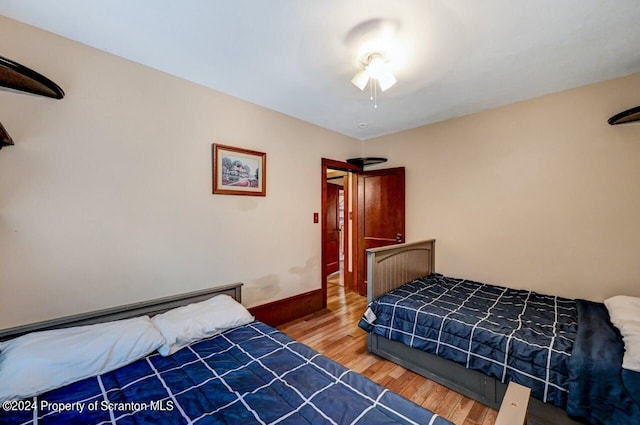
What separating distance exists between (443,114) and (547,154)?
1.13 meters

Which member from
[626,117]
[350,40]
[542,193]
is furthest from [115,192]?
[626,117]

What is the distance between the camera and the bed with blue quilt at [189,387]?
1062 mm

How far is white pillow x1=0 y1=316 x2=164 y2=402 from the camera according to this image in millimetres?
1186

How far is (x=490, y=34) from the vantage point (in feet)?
5.65

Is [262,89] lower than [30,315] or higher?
higher

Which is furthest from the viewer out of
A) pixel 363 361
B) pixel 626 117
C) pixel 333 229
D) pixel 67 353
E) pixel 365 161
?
pixel 333 229

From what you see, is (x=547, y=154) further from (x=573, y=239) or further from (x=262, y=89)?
(x=262, y=89)

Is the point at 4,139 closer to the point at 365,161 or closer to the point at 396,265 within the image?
the point at 396,265

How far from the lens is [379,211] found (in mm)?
3951

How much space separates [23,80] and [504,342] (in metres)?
3.25

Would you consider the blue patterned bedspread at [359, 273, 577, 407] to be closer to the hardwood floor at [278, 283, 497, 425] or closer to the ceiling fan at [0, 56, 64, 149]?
the hardwood floor at [278, 283, 497, 425]

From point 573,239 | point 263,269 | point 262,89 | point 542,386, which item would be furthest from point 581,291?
point 262,89

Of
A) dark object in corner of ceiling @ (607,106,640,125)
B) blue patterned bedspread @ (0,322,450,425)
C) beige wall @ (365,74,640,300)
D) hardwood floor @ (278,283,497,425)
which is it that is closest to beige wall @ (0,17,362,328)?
hardwood floor @ (278,283,497,425)

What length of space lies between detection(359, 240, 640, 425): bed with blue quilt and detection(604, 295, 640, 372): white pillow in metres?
0.01
